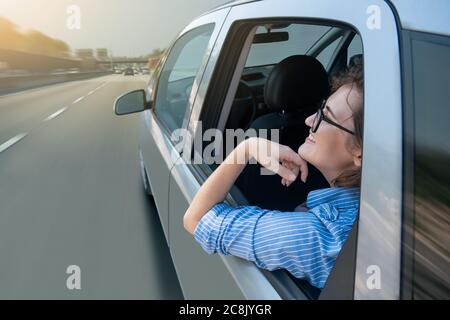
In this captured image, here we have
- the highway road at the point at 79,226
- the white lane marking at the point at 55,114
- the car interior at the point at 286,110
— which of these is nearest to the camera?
the car interior at the point at 286,110

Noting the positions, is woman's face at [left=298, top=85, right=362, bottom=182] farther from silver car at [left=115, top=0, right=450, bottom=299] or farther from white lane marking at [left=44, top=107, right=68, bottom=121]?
white lane marking at [left=44, top=107, right=68, bottom=121]

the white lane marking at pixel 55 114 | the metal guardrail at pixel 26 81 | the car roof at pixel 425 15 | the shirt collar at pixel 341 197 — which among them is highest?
the metal guardrail at pixel 26 81

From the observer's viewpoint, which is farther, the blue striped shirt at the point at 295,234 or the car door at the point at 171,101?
the car door at the point at 171,101

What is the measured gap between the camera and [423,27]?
1007 millimetres

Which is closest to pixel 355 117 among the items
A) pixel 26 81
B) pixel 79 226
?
pixel 79 226

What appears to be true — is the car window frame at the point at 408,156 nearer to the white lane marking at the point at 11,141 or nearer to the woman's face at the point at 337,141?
the woman's face at the point at 337,141

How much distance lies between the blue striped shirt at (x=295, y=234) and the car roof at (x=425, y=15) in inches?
21.7

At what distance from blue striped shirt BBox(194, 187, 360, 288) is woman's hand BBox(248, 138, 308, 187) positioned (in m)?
0.10

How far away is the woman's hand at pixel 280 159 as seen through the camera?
1.50 metres

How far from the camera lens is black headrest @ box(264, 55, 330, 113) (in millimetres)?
2287

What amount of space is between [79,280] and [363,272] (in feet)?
7.80

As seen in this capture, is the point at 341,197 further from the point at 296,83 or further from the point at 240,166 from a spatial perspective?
the point at 296,83

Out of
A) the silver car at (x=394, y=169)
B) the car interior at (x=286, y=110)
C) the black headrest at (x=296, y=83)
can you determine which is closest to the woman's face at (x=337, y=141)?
the silver car at (x=394, y=169)

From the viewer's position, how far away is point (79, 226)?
12.6 ft
